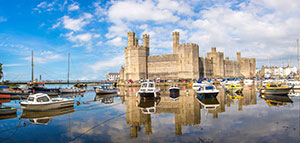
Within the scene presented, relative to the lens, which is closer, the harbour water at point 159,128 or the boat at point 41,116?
the harbour water at point 159,128

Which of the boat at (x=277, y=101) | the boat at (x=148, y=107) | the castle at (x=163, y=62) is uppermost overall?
the castle at (x=163, y=62)

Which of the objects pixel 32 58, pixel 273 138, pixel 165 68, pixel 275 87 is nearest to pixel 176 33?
pixel 165 68

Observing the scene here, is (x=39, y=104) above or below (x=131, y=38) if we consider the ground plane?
below

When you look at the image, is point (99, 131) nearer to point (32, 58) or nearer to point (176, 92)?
point (176, 92)

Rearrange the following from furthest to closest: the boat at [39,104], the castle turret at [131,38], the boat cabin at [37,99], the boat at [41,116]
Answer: the castle turret at [131,38] < the boat cabin at [37,99] < the boat at [39,104] < the boat at [41,116]

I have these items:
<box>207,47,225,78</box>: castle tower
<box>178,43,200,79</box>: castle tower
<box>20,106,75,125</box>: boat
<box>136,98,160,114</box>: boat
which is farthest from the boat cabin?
<box>207,47,225,78</box>: castle tower

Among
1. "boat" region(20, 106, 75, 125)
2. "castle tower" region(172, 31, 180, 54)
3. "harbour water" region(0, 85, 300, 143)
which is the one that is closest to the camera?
"harbour water" region(0, 85, 300, 143)

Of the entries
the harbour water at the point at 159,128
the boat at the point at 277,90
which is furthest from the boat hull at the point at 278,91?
the harbour water at the point at 159,128

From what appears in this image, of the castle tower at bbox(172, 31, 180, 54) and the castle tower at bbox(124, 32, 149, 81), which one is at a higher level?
the castle tower at bbox(172, 31, 180, 54)

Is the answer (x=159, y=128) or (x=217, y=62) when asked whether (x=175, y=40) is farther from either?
(x=159, y=128)

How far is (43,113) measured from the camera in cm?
1662

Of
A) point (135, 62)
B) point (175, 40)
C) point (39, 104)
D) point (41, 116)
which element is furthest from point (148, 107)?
point (175, 40)

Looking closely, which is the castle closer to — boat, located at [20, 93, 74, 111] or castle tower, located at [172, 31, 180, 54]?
castle tower, located at [172, 31, 180, 54]

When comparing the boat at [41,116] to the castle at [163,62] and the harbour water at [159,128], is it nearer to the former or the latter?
the harbour water at [159,128]
